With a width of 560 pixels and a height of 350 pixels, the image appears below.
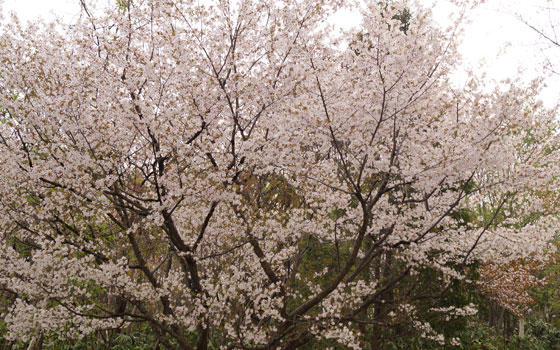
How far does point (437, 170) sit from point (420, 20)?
199cm

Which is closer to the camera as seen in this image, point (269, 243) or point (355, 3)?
point (355, 3)

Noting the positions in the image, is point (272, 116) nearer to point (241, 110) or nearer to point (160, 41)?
point (241, 110)

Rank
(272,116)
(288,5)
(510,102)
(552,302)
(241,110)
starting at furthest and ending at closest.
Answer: (552,302), (272,116), (241,110), (288,5), (510,102)

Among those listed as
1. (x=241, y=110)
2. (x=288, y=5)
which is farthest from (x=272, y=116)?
(x=288, y=5)

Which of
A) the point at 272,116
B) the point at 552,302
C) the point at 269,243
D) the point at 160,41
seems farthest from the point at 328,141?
the point at 552,302

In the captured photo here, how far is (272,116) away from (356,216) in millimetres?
2509

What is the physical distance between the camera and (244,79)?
545cm

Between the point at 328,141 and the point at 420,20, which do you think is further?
the point at 328,141

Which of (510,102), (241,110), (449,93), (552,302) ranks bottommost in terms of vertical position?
(510,102)

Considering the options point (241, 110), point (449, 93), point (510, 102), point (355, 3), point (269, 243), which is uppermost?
point (355, 3)

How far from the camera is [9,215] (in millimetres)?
5922

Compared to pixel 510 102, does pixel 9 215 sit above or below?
below

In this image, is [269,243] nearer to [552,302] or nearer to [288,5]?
[288,5]

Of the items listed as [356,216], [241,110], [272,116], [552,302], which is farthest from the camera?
[552,302]
